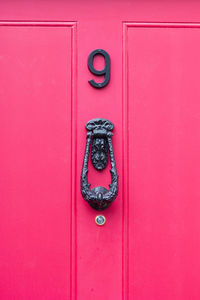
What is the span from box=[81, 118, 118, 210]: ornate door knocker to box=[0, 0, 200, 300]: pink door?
0.12ft

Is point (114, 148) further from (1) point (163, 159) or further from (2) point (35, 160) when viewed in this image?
(2) point (35, 160)

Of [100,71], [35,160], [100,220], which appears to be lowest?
[100,220]

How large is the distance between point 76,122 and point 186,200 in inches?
22.2

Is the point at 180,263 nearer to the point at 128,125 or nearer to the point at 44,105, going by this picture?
the point at 128,125

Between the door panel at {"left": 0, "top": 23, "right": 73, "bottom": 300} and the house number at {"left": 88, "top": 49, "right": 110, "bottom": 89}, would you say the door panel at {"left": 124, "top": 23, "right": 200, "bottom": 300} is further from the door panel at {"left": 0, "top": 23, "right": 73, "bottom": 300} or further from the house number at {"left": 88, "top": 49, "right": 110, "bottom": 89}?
the door panel at {"left": 0, "top": 23, "right": 73, "bottom": 300}

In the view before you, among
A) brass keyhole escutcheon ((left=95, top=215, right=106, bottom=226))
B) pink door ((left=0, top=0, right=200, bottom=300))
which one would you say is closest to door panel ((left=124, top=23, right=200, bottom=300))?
pink door ((left=0, top=0, right=200, bottom=300))

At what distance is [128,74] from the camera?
3.29ft

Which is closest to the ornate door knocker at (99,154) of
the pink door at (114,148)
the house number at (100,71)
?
the pink door at (114,148)

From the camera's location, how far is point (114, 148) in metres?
1.00

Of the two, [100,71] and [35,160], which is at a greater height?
[100,71]

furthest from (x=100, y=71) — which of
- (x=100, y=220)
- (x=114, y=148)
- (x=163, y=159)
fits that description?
(x=100, y=220)

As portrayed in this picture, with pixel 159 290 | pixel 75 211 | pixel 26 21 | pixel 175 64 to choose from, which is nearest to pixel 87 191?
pixel 75 211

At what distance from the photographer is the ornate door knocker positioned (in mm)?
923

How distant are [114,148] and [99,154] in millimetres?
77
